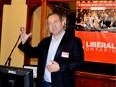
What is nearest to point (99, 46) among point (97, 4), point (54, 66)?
point (97, 4)

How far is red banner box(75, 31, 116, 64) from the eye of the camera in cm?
379

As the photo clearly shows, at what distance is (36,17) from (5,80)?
3132 millimetres

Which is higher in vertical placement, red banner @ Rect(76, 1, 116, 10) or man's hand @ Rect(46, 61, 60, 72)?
red banner @ Rect(76, 1, 116, 10)

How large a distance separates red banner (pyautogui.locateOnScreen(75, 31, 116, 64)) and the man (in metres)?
1.45

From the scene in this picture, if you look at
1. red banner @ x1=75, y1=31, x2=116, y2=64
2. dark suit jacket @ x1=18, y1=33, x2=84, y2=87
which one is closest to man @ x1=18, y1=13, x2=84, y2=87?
dark suit jacket @ x1=18, y1=33, x2=84, y2=87

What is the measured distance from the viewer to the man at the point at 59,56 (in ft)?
7.82

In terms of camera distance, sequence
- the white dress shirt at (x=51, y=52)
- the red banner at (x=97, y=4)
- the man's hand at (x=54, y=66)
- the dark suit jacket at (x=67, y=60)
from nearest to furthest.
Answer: the man's hand at (x=54, y=66)
the dark suit jacket at (x=67, y=60)
the white dress shirt at (x=51, y=52)
the red banner at (x=97, y=4)

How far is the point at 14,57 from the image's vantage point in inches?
185

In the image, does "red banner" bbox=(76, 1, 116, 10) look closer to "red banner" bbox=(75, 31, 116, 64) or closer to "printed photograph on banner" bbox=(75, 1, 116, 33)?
"printed photograph on banner" bbox=(75, 1, 116, 33)

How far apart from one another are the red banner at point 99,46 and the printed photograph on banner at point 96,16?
8 cm

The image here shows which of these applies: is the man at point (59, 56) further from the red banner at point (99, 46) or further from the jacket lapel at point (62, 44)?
the red banner at point (99, 46)

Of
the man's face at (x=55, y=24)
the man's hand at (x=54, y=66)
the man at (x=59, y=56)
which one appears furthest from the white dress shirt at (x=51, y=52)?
the man's hand at (x=54, y=66)

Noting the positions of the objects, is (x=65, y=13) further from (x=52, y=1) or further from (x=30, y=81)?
(x=30, y=81)

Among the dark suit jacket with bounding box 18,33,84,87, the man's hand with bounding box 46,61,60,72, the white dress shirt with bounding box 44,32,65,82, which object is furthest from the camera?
the white dress shirt with bounding box 44,32,65,82
